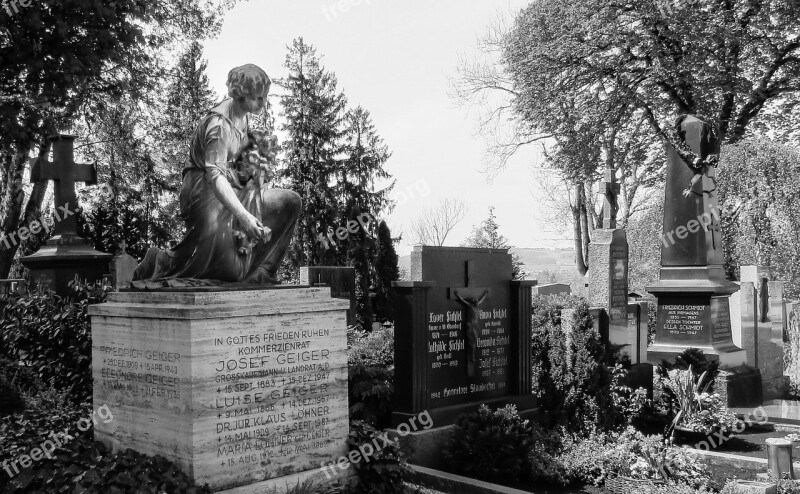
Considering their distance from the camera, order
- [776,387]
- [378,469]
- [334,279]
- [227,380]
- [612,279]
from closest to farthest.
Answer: [227,380], [378,469], [612,279], [776,387], [334,279]

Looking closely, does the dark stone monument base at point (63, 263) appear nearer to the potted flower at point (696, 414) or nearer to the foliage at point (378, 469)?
the foliage at point (378, 469)

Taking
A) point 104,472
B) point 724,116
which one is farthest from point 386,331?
point 724,116

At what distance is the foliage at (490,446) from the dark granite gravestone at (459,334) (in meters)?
0.34

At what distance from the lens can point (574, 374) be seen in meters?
8.58

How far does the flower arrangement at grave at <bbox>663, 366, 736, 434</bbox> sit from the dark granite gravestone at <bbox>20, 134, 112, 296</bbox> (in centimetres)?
1007

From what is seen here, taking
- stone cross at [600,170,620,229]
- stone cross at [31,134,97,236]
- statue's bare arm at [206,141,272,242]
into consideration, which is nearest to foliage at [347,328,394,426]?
statue's bare arm at [206,141,272,242]

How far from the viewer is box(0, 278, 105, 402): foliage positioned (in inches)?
358

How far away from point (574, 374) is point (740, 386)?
4.99 metres

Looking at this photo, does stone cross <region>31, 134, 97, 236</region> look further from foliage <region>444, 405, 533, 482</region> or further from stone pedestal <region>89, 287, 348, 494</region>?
foliage <region>444, 405, 533, 482</region>

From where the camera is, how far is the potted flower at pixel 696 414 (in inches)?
354

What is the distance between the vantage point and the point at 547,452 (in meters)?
7.57

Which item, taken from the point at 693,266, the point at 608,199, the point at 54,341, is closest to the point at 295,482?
the point at 54,341

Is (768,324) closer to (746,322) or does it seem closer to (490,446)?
(746,322)

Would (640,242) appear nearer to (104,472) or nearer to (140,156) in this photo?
(140,156)
